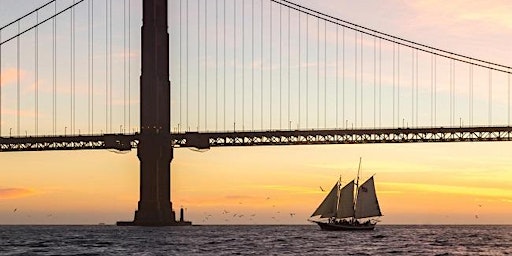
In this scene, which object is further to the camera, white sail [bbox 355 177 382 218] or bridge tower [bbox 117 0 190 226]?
white sail [bbox 355 177 382 218]

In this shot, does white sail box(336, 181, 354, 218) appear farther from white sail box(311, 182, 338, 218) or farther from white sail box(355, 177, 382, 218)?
white sail box(355, 177, 382, 218)

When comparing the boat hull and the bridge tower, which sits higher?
the bridge tower

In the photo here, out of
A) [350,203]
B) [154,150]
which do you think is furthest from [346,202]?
[154,150]

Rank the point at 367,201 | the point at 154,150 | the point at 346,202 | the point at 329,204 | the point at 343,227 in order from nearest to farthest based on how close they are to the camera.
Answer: the point at 154,150
the point at 367,201
the point at 346,202
the point at 329,204
the point at 343,227

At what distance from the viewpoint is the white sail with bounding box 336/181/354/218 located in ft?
508

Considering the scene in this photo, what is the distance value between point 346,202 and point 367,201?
106 inches

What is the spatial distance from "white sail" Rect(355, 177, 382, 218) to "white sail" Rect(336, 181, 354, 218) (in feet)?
2.76

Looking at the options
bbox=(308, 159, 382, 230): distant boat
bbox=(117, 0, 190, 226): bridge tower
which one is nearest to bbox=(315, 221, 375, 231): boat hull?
bbox=(308, 159, 382, 230): distant boat

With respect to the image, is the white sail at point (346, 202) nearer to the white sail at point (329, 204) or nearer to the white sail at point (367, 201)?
the white sail at point (329, 204)

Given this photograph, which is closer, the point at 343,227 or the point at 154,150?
the point at 154,150

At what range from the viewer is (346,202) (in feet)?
510

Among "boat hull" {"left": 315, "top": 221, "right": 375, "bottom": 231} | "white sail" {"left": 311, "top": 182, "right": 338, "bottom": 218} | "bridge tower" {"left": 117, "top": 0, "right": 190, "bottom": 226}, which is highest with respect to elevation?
"bridge tower" {"left": 117, "top": 0, "right": 190, "bottom": 226}

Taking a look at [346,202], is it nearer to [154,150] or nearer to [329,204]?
[329,204]

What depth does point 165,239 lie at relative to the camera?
4702 inches
